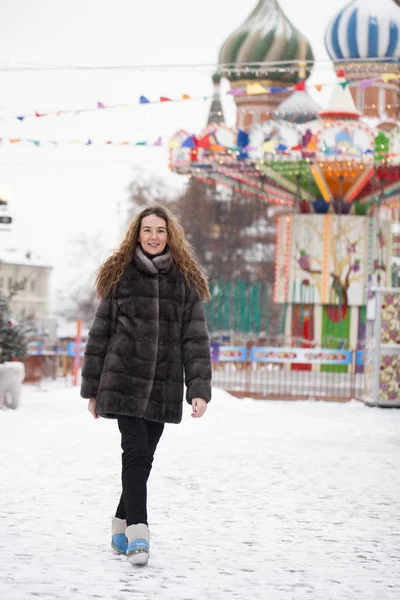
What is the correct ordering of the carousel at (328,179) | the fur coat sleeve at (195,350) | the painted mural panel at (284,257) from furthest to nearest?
the painted mural panel at (284,257) → the carousel at (328,179) → the fur coat sleeve at (195,350)

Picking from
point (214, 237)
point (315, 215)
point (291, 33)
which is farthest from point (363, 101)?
point (315, 215)

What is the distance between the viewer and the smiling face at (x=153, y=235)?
647 centimetres

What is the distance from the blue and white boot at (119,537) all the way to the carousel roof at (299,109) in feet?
150

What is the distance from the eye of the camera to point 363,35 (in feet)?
129

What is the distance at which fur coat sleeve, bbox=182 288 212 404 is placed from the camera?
626 cm

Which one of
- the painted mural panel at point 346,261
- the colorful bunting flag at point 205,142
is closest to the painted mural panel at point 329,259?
the painted mural panel at point 346,261

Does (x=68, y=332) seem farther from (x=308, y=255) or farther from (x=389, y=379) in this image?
(x=389, y=379)

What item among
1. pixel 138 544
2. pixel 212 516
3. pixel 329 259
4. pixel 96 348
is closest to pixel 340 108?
pixel 329 259

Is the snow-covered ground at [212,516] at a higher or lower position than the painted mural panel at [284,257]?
lower

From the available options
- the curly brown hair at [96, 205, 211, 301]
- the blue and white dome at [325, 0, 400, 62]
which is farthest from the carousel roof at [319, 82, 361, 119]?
the curly brown hair at [96, 205, 211, 301]

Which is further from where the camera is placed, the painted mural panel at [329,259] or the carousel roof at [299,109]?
the carousel roof at [299,109]

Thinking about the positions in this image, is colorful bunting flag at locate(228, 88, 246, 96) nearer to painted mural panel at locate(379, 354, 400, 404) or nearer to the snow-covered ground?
painted mural panel at locate(379, 354, 400, 404)

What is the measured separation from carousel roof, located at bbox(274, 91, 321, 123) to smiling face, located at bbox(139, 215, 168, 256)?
45.4 meters

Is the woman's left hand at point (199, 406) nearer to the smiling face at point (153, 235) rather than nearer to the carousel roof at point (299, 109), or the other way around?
the smiling face at point (153, 235)
